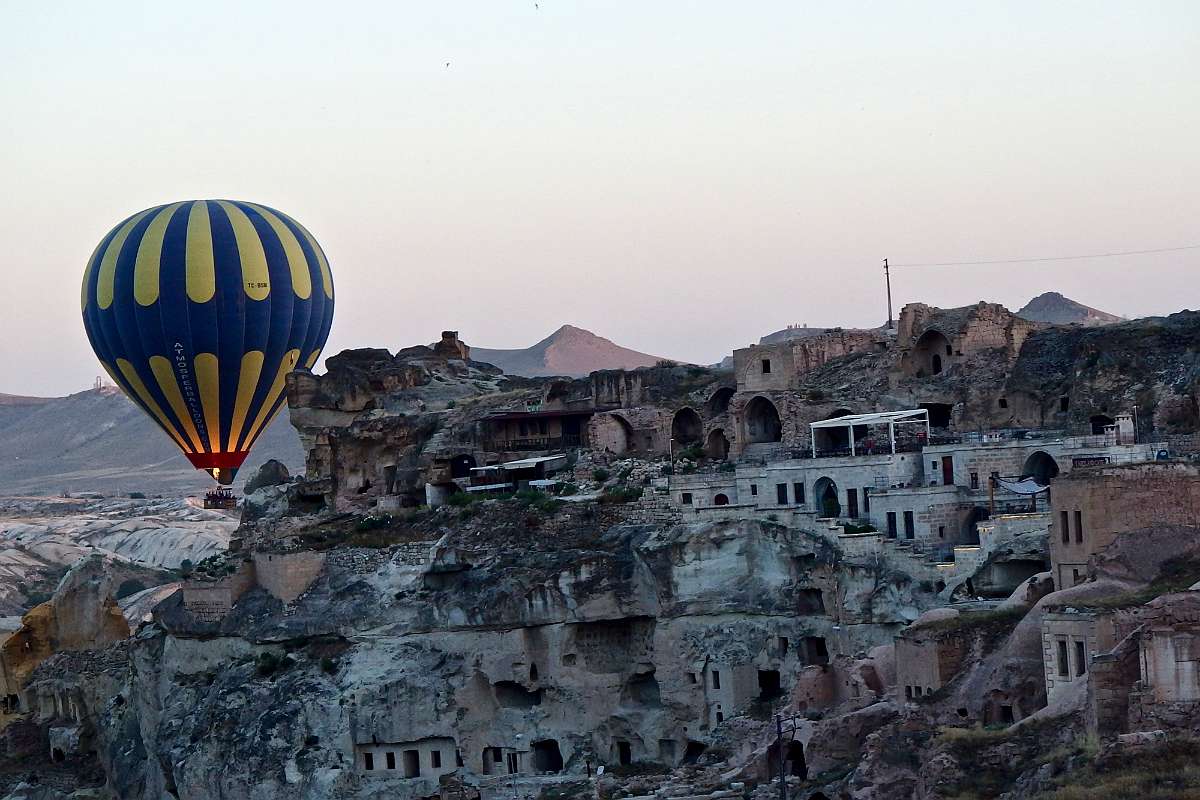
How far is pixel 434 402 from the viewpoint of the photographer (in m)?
76.1

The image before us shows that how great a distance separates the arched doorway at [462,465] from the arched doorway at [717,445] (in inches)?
308

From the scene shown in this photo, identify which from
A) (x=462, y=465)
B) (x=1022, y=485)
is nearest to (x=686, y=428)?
(x=462, y=465)

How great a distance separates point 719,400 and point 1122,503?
2487cm

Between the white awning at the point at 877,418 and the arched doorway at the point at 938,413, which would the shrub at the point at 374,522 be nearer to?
the white awning at the point at 877,418

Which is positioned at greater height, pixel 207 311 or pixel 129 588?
pixel 207 311

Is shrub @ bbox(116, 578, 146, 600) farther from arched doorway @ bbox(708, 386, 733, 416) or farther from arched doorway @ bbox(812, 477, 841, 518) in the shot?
arched doorway @ bbox(812, 477, 841, 518)

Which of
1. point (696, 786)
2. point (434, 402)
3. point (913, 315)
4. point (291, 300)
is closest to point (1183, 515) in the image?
point (696, 786)

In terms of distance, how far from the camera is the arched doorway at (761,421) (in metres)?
65.9

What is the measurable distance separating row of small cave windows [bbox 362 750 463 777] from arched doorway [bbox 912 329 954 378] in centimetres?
1680

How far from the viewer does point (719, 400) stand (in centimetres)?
6875

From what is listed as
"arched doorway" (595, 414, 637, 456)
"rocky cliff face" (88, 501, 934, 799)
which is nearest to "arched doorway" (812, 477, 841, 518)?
"rocky cliff face" (88, 501, 934, 799)

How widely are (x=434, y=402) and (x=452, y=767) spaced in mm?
18143

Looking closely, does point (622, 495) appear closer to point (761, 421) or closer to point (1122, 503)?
point (761, 421)

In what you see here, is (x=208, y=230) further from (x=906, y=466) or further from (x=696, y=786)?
(x=696, y=786)
